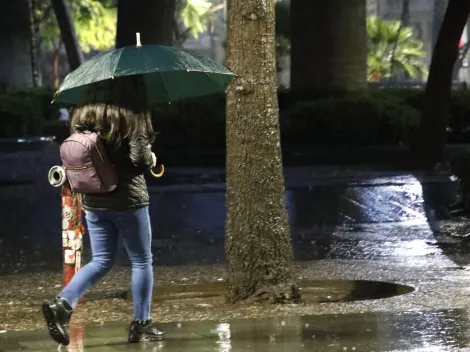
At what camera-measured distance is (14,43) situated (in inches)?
1272

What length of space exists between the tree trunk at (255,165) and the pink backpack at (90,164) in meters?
1.85

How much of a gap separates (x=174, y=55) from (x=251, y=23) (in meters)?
1.25

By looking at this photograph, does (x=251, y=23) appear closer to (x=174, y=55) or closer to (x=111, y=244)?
(x=174, y=55)

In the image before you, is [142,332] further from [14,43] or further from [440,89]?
[14,43]

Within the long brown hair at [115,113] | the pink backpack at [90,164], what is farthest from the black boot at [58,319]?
the long brown hair at [115,113]

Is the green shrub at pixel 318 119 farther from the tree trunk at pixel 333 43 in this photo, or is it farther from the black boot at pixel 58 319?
the black boot at pixel 58 319

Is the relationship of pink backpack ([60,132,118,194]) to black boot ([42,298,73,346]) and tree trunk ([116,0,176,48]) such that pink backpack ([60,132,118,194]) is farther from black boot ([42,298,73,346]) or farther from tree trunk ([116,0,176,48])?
tree trunk ([116,0,176,48])

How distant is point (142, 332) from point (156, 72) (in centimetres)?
163

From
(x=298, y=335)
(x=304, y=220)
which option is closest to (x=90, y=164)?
(x=298, y=335)

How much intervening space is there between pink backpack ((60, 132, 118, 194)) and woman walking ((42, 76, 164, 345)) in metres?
0.05

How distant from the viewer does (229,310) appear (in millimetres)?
7711

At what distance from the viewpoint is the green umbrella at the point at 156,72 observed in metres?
6.39

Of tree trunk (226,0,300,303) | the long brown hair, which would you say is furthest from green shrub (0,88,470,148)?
the long brown hair

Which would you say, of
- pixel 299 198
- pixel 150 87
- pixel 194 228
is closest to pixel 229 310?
pixel 150 87
